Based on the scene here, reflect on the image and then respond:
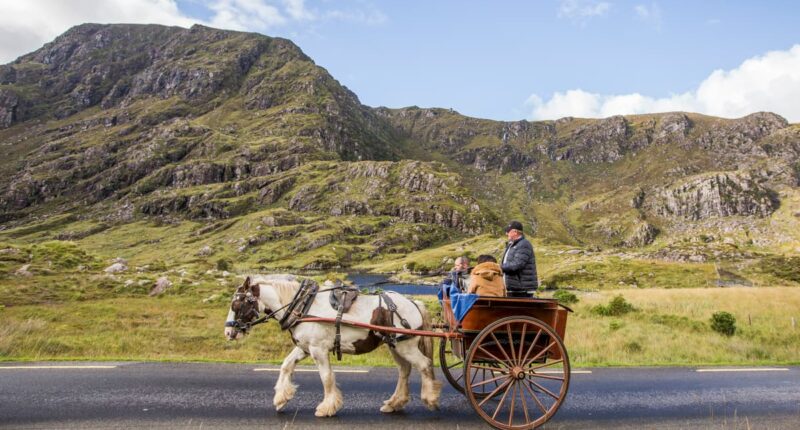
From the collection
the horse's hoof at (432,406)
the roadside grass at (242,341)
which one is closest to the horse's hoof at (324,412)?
the horse's hoof at (432,406)

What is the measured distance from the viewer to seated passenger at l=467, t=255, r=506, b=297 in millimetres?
8562

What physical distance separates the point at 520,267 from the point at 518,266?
7 cm

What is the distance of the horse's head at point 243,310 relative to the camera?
8.41 m

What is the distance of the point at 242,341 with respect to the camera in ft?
63.3

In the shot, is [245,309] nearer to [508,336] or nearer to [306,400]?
[306,400]

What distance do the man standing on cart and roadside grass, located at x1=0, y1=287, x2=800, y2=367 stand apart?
6528 millimetres

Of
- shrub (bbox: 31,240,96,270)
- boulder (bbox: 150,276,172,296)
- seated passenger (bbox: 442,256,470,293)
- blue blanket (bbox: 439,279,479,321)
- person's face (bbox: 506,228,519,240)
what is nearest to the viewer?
blue blanket (bbox: 439,279,479,321)

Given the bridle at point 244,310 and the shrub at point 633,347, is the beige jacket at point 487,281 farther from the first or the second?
the shrub at point 633,347

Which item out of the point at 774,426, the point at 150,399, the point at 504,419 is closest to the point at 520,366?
the point at 504,419

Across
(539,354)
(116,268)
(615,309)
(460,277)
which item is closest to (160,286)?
(116,268)

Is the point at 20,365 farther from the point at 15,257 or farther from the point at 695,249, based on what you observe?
the point at 695,249

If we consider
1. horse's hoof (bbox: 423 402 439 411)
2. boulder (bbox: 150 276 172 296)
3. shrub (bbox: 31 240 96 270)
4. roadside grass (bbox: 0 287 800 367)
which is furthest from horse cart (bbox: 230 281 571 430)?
shrub (bbox: 31 240 96 270)

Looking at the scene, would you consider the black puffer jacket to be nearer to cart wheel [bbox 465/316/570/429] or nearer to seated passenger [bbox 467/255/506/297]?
seated passenger [bbox 467/255/506/297]

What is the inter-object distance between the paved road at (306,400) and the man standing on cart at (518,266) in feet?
8.08
